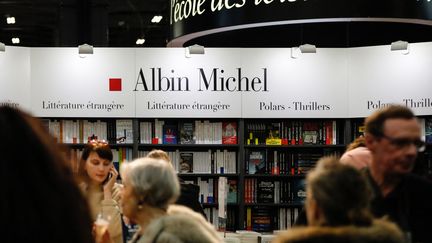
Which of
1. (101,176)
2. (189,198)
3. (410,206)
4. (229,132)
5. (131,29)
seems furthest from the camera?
(131,29)

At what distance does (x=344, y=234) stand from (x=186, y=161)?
22.9 feet

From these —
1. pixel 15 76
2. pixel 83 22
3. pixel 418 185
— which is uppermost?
pixel 83 22

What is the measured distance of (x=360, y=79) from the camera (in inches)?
352

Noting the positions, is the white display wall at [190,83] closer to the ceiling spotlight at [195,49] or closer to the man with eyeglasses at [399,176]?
the ceiling spotlight at [195,49]

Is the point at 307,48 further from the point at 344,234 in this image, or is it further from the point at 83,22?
the point at 344,234

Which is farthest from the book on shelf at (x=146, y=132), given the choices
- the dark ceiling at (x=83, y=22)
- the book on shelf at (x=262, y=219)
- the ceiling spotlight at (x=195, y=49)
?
the dark ceiling at (x=83, y=22)

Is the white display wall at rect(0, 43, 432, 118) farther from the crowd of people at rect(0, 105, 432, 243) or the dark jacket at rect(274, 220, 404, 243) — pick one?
the dark jacket at rect(274, 220, 404, 243)

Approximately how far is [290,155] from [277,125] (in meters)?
0.40

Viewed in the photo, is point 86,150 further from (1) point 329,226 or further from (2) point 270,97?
(2) point 270,97

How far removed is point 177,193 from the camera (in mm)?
3246

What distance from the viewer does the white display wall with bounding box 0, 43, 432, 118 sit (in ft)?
29.4

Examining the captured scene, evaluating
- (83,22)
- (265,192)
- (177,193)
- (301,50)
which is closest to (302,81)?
(301,50)

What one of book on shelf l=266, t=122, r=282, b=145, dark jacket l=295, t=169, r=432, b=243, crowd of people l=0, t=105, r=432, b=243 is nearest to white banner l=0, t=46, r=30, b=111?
book on shelf l=266, t=122, r=282, b=145

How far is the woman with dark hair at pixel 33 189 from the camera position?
132cm
